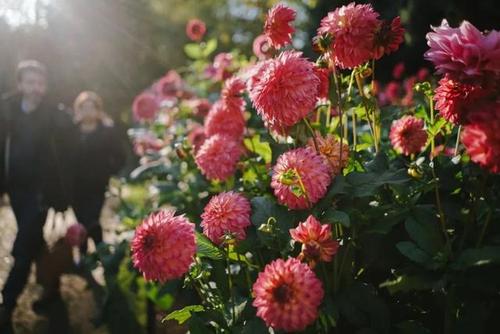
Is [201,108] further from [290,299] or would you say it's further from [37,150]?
[290,299]

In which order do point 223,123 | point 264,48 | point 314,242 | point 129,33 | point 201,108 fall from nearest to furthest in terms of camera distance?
1. point 314,242
2. point 264,48
3. point 223,123
4. point 201,108
5. point 129,33

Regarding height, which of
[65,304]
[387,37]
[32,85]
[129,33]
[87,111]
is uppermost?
[129,33]

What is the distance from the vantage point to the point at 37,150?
3.80 m

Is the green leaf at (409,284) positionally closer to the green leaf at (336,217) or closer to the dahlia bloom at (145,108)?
the green leaf at (336,217)

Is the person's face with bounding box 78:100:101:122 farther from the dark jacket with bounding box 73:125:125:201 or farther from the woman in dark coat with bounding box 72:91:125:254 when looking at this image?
the dark jacket with bounding box 73:125:125:201

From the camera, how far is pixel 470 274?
1.29 m

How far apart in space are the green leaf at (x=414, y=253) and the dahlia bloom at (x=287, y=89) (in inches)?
17.5

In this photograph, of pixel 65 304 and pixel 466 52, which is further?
pixel 65 304

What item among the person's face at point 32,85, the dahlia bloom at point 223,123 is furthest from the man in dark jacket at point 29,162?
the dahlia bloom at point 223,123

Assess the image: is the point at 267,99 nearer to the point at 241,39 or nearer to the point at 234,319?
the point at 234,319

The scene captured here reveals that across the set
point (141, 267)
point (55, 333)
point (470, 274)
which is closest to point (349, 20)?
point (470, 274)

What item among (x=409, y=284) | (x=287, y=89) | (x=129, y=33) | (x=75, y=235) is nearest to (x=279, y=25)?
(x=287, y=89)

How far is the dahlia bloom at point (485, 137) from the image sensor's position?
1.04 m

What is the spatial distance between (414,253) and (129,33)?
15.3m
